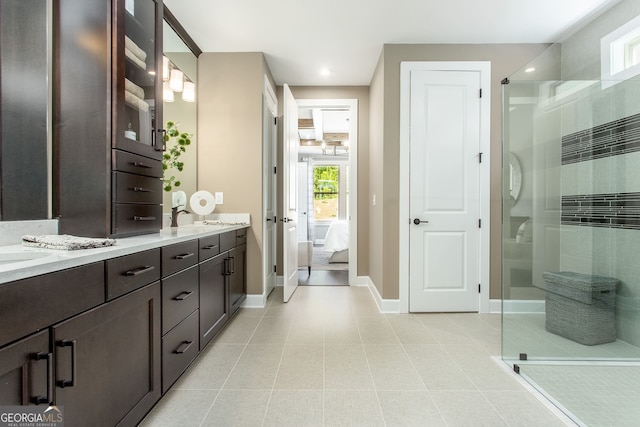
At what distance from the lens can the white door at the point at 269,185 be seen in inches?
130

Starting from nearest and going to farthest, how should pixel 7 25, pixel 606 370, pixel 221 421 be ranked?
pixel 7 25 < pixel 221 421 < pixel 606 370

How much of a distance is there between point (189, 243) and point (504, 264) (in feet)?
7.23

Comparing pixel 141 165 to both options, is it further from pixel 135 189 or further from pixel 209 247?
pixel 209 247

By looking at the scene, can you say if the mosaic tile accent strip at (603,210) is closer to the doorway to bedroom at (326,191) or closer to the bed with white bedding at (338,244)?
the doorway to bedroom at (326,191)

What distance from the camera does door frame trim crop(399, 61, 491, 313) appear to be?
2.99 m

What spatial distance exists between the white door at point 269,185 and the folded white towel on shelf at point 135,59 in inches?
56.4

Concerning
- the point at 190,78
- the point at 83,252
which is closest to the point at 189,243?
the point at 83,252

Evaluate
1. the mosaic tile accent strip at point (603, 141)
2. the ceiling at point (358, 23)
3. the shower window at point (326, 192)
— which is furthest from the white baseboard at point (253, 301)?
the shower window at point (326, 192)

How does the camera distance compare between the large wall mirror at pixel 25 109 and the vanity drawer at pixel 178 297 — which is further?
the vanity drawer at pixel 178 297

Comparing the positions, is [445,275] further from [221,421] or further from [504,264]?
[221,421]

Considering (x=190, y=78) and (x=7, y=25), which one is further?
(x=190, y=78)

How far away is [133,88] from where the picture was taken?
1.76 m

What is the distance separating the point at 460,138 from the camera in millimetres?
2986

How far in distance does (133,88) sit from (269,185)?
1901 mm
